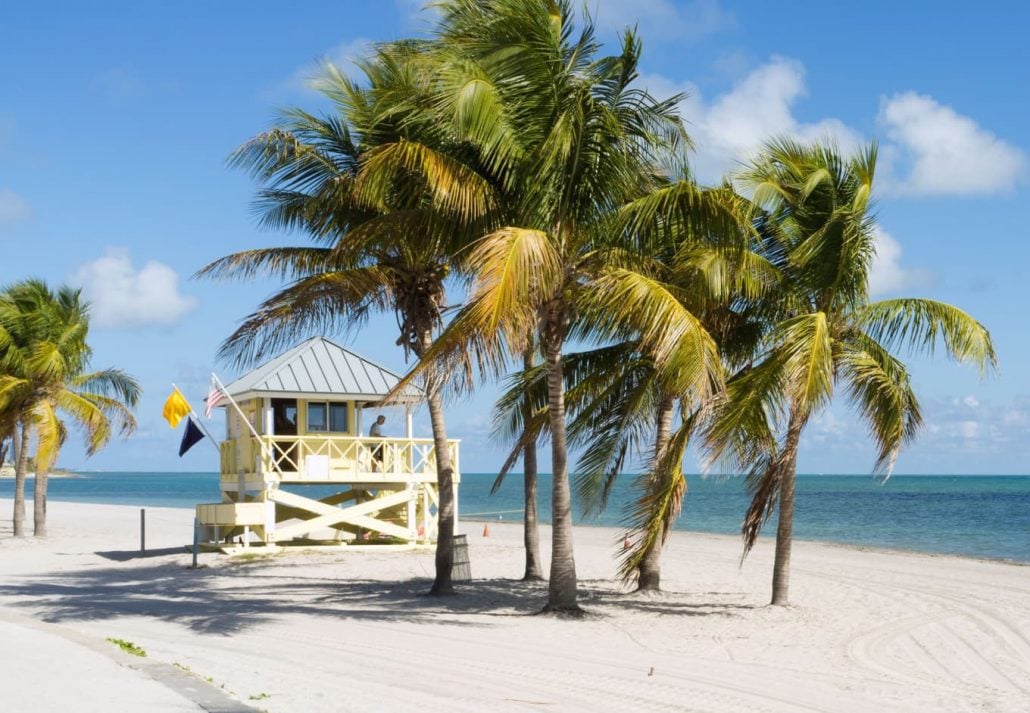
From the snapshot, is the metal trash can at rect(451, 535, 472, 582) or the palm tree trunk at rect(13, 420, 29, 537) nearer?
the metal trash can at rect(451, 535, 472, 582)

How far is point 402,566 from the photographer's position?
20.3 meters

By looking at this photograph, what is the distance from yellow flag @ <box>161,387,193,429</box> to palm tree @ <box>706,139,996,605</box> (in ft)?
43.6

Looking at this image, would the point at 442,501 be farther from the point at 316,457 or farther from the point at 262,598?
the point at 316,457

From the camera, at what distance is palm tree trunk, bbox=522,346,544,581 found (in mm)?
16625

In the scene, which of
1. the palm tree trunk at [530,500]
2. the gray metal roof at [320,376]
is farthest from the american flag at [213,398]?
the palm tree trunk at [530,500]

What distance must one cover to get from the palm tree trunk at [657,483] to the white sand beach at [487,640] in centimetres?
57

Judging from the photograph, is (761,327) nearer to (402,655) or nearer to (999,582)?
(402,655)

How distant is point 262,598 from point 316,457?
6.92 metres

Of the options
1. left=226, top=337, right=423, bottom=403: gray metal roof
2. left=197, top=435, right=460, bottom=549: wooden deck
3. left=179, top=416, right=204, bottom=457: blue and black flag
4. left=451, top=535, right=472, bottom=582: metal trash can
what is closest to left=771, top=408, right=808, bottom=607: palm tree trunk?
left=451, top=535, right=472, bottom=582: metal trash can

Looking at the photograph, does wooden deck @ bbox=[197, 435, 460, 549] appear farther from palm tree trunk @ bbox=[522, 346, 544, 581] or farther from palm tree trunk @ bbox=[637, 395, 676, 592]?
palm tree trunk @ bbox=[637, 395, 676, 592]

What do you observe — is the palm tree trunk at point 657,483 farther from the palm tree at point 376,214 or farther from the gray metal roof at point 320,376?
the gray metal roof at point 320,376

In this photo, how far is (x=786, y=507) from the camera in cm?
1412

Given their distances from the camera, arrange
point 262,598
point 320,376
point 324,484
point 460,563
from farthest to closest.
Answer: point 320,376
point 324,484
point 460,563
point 262,598

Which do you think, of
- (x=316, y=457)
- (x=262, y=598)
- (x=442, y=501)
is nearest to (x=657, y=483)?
(x=442, y=501)
